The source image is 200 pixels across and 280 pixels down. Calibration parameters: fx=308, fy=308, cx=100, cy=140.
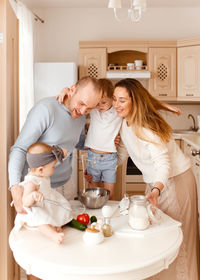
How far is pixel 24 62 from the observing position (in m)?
3.58

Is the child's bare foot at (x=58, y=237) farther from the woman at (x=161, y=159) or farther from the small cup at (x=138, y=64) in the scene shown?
the small cup at (x=138, y=64)

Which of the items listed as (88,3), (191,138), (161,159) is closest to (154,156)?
(161,159)

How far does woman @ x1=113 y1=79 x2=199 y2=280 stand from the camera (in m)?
1.79

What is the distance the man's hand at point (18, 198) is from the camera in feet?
4.36

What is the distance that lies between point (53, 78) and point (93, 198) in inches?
110

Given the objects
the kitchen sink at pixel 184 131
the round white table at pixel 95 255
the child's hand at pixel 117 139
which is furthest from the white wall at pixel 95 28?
the round white table at pixel 95 255

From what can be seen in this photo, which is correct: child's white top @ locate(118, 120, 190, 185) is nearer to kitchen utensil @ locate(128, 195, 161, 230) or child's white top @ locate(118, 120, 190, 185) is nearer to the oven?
kitchen utensil @ locate(128, 195, 161, 230)

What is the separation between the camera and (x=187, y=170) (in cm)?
197

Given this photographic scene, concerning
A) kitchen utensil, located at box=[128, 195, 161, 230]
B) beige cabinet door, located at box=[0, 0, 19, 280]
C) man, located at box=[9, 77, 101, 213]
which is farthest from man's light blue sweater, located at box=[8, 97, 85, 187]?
kitchen utensil, located at box=[128, 195, 161, 230]

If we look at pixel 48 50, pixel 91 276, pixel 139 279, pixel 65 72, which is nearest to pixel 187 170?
pixel 139 279

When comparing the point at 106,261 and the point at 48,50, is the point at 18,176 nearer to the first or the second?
the point at 106,261

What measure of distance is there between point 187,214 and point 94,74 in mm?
2908

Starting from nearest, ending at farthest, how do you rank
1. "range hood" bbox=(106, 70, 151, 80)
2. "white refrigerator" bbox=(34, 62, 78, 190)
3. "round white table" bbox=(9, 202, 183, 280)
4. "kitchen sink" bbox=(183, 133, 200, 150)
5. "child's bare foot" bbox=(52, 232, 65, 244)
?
1. "round white table" bbox=(9, 202, 183, 280)
2. "child's bare foot" bbox=(52, 232, 65, 244)
3. "kitchen sink" bbox=(183, 133, 200, 150)
4. "white refrigerator" bbox=(34, 62, 78, 190)
5. "range hood" bbox=(106, 70, 151, 80)

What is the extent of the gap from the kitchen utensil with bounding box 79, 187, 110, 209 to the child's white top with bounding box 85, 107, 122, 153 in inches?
18.0
